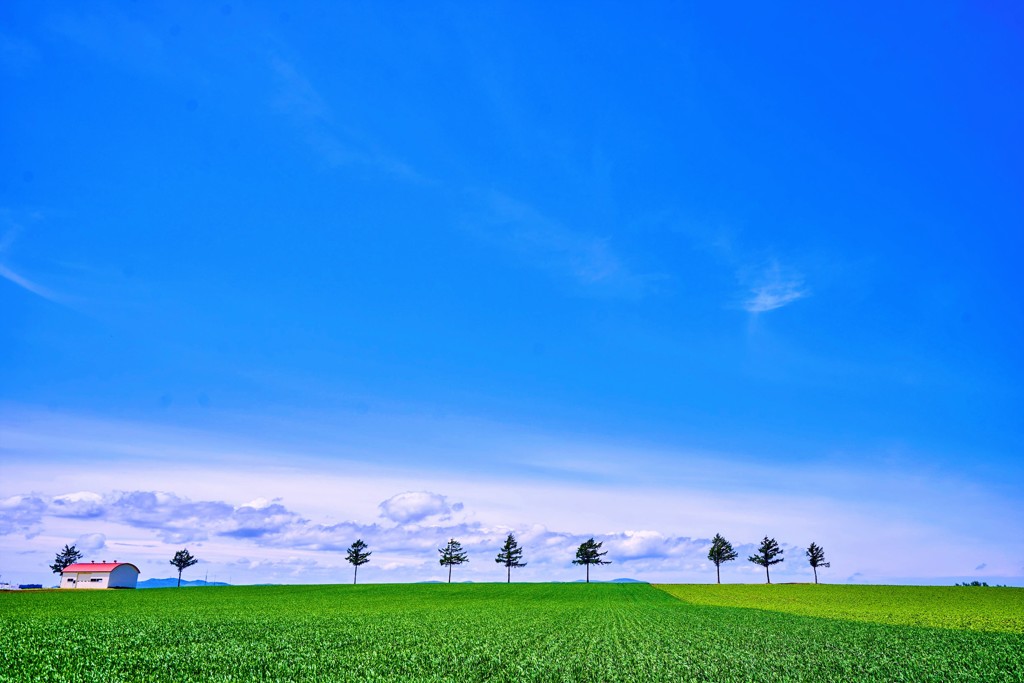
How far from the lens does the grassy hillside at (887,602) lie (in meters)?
57.4

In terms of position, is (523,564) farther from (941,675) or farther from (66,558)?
(66,558)

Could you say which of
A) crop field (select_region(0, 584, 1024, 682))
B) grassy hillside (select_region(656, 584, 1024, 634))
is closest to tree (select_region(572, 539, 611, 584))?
grassy hillside (select_region(656, 584, 1024, 634))

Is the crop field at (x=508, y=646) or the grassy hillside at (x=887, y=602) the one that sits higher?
the crop field at (x=508, y=646)

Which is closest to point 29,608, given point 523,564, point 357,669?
point 357,669

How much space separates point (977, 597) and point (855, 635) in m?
62.0

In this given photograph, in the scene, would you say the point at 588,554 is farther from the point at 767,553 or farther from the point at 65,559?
the point at 65,559

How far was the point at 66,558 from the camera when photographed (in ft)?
583

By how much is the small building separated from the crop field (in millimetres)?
68381

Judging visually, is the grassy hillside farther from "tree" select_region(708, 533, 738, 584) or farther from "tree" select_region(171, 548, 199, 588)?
"tree" select_region(171, 548, 199, 588)

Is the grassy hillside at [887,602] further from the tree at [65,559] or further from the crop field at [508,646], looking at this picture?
the tree at [65,559]

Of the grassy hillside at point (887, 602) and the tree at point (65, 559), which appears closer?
the grassy hillside at point (887, 602)

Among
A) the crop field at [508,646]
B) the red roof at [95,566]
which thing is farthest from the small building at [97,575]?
the crop field at [508,646]

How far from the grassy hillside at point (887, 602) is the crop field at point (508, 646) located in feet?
2.90

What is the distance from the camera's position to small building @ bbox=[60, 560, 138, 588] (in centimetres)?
12325
